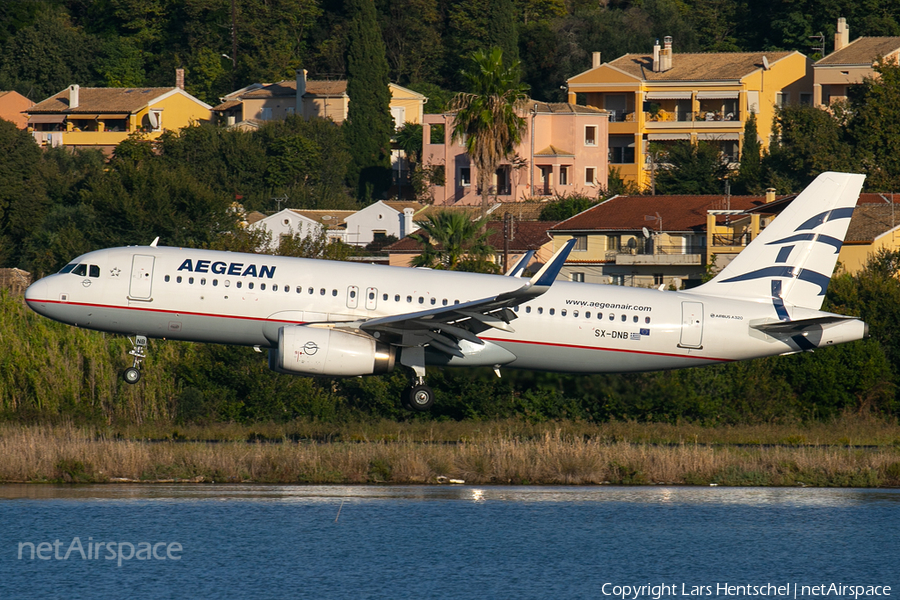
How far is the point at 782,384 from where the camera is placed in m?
46.0

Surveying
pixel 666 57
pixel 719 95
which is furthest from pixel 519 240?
pixel 666 57

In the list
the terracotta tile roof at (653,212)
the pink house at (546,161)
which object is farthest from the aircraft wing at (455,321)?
the pink house at (546,161)

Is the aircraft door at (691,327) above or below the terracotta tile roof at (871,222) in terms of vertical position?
below

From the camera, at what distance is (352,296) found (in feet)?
112

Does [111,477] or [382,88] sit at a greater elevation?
[382,88]

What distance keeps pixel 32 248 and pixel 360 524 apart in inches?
2508

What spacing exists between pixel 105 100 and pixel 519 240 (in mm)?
65857

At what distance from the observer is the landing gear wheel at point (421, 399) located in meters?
35.2

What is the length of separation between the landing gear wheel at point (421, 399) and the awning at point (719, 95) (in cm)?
8577

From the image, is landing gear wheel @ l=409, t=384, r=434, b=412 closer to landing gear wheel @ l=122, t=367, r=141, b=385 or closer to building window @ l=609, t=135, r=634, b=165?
landing gear wheel @ l=122, t=367, r=141, b=385

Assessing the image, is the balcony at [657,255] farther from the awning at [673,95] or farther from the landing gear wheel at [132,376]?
the landing gear wheel at [132,376]

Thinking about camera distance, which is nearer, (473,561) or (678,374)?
(473,561)

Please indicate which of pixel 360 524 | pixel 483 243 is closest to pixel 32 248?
pixel 483 243

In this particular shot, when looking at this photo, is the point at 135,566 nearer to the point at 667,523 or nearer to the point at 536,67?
the point at 667,523
